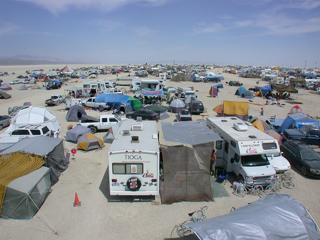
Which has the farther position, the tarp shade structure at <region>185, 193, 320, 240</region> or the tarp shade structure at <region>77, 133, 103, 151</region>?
the tarp shade structure at <region>77, 133, 103, 151</region>

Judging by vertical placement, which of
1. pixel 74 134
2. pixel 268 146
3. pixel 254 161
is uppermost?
pixel 268 146

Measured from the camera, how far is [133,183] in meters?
8.52

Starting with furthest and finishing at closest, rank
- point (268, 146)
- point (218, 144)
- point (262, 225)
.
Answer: point (218, 144), point (268, 146), point (262, 225)

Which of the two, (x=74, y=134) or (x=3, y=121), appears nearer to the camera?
(x=74, y=134)

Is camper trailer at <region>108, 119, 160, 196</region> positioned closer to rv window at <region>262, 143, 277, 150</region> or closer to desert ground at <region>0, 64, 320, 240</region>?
desert ground at <region>0, 64, 320, 240</region>

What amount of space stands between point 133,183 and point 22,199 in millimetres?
4037

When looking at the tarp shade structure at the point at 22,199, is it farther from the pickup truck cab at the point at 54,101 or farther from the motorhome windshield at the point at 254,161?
the pickup truck cab at the point at 54,101

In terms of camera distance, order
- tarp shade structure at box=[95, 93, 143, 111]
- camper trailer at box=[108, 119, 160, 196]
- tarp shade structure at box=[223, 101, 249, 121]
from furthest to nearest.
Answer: tarp shade structure at box=[95, 93, 143, 111] → tarp shade structure at box=[223, 101, 249, 121] → camper trailer at box=[108, 119, 160, 196]

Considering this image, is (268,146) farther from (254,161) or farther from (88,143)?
(88,143)

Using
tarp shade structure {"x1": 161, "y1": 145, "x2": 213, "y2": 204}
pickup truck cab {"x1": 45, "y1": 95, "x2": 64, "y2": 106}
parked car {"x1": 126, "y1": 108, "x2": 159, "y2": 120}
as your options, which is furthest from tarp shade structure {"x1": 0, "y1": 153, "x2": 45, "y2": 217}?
pickup truck cab {"x1": 45, "y1": 95, "x2": 64, "y2": 106}

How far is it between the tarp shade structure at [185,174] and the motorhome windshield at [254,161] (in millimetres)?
2193

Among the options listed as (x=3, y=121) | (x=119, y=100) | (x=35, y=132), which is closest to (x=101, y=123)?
(x=35, y=132)

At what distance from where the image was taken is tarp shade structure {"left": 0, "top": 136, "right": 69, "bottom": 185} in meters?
10.1

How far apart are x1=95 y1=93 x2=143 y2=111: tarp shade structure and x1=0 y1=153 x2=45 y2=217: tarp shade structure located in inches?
580
